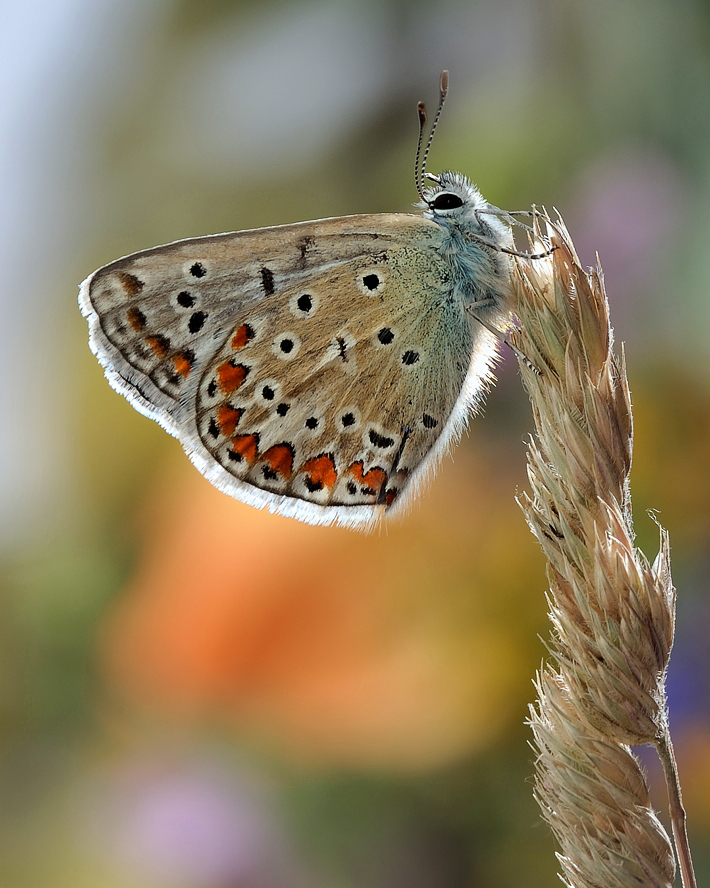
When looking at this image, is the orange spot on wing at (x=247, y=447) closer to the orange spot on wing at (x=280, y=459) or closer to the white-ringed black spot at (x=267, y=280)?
the orange spot on wing at (x=280, y=459)

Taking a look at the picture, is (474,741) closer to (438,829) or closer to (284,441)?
(438,829)

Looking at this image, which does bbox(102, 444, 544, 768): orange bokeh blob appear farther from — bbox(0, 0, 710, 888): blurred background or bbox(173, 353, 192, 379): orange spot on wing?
bbox(173, 353, 192, 379): orange spot on wing

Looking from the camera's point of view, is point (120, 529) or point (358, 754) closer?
point (358, 754)

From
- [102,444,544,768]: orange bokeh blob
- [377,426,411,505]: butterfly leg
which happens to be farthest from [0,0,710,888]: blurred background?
[377,426,411,505]: butterfly leg

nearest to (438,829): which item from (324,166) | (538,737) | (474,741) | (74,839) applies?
(474,741)

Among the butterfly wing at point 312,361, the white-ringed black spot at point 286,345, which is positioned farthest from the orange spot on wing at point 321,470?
the white-ringed black spot at point 286,345
